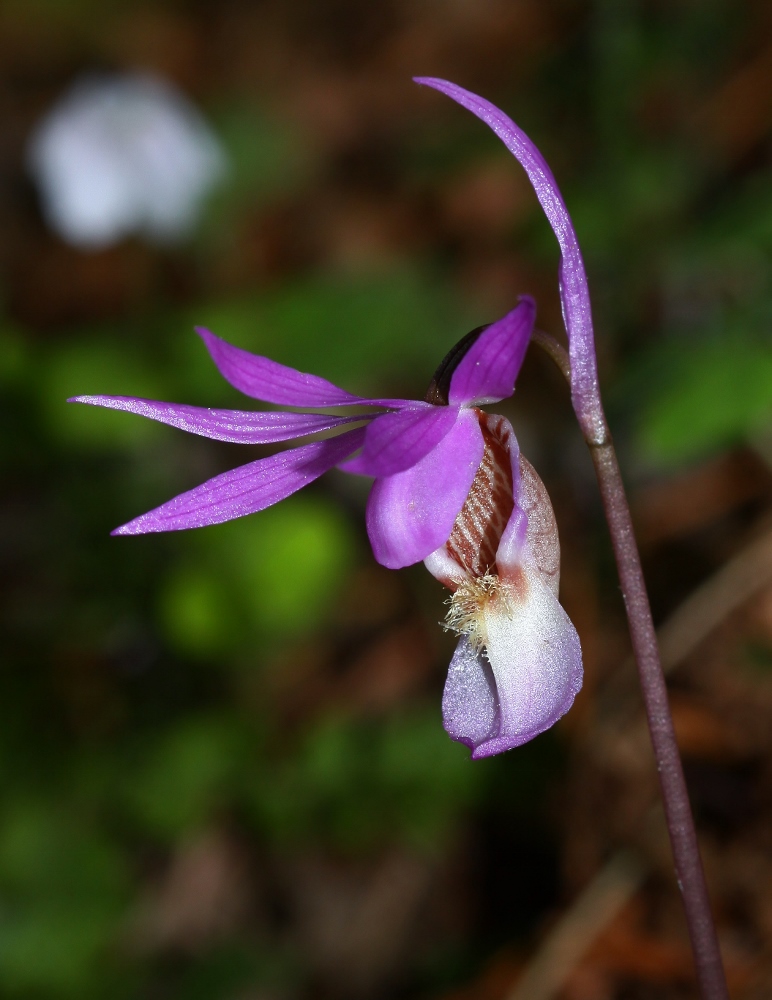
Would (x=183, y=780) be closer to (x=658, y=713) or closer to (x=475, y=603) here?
(x=475, y=603)

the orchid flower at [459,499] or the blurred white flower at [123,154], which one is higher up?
the blurred white flower at [123,154]

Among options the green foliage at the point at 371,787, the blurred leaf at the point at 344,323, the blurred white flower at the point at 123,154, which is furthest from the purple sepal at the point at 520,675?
the blurred white flower at the point at 123,154

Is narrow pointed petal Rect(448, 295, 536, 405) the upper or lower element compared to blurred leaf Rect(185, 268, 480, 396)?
lower

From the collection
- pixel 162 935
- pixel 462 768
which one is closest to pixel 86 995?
pixel 162 935

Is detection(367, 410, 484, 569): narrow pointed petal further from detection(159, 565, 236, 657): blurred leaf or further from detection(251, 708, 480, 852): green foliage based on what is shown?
detection(159, 565, 236, 657): blurred leaf

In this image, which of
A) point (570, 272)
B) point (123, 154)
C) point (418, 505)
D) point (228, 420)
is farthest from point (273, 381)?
point (123, 154)

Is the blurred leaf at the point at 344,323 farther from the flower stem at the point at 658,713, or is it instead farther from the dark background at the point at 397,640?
the flower stem at the point at 658,713

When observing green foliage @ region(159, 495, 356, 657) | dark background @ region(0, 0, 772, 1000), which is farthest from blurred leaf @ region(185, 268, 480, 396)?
green foliage @ region(159, 495, 356, 657)
